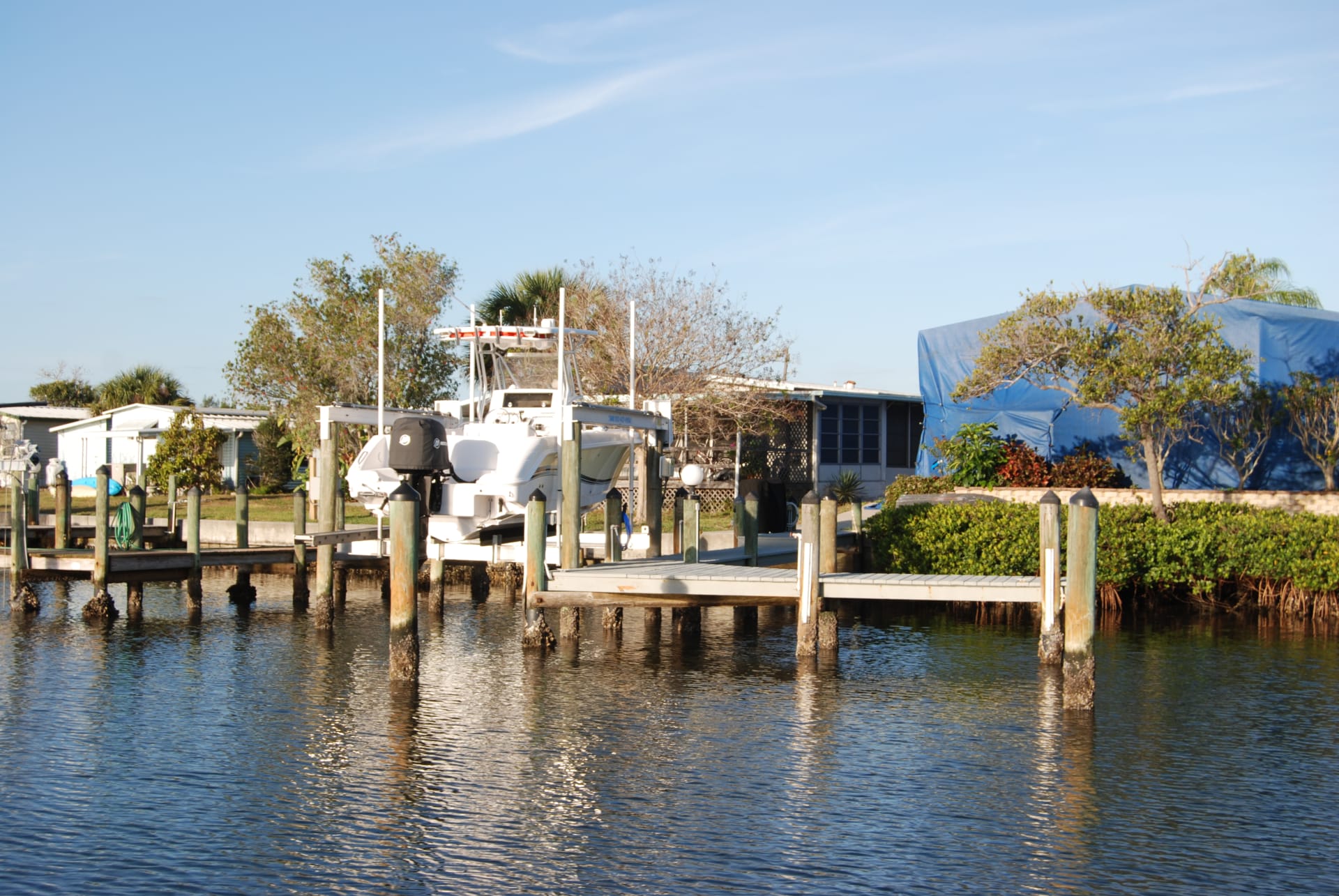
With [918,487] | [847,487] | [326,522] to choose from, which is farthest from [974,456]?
[326,522]

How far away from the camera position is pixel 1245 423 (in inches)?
967

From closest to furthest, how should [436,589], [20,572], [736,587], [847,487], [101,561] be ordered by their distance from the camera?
[736,587], [101,561], [20,572], [436,589], [847,487]

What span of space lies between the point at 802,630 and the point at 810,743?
3.09 metres

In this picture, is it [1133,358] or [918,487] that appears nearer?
[1133,358]

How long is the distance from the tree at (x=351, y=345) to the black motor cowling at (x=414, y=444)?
13.9 m

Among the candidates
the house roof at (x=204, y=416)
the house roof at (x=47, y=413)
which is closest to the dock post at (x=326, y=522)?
the house roof at (x=204, y=416)

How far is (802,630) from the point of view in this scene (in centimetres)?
1486

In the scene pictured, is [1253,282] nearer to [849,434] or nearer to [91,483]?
[849,434]

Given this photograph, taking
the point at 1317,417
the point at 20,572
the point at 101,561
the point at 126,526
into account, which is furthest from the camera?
the point at 1317,417

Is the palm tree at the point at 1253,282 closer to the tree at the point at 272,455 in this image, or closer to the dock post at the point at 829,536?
the dock post at the point at 829,536

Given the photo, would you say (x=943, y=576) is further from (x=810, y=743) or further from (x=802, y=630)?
(x=810, y=743)

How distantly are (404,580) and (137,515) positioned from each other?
32.8ft

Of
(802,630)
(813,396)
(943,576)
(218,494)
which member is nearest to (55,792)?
(802,630)

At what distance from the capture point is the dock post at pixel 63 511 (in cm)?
2041
